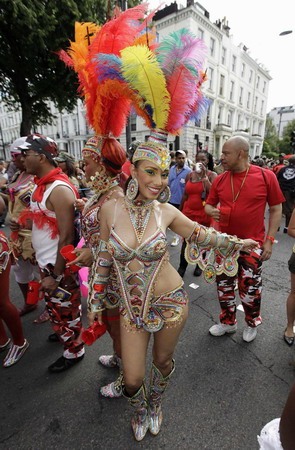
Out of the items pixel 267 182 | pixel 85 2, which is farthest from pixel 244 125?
pixel 267 182

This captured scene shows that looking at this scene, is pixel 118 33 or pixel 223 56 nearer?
pixel 118 33

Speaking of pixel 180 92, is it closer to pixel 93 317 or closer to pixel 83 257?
pixel 83 257

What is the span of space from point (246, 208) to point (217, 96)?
105 ft

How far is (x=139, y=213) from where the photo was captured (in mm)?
1578

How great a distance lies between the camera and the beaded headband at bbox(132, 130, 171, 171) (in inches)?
56.4

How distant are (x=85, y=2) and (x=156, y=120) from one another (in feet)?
34.0

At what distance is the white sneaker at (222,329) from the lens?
286 cm

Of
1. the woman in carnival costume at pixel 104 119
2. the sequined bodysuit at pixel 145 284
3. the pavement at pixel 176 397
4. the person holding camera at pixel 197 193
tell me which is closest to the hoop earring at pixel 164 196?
the sequined bodysuit at pixel 145 284

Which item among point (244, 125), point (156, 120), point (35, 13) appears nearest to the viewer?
point (156, 120)

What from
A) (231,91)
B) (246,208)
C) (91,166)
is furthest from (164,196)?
(231,91)

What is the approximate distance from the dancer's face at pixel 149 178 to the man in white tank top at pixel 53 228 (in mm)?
808

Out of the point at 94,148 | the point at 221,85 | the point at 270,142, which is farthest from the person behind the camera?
the point at 270,142

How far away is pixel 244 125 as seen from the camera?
37.5 metres

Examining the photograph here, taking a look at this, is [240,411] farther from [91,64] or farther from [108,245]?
[91,64]
